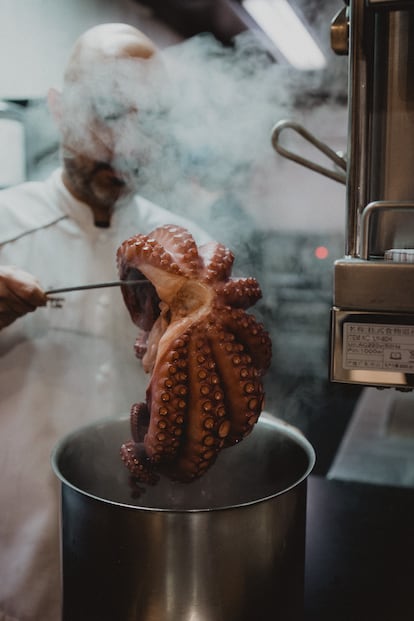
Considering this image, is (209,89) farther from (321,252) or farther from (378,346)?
(321,252)

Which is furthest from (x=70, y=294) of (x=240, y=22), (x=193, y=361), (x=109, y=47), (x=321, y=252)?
(x=321, y=252)

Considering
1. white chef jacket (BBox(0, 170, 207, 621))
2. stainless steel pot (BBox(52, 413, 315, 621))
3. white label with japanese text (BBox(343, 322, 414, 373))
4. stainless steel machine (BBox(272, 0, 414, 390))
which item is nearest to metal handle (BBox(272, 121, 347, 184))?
stainless steel machine (BBox(272, 0, 414, 390))

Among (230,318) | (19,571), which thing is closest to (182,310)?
(230,318)

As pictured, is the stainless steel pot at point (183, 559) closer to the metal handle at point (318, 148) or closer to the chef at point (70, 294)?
the metal handle at point (318, 148)

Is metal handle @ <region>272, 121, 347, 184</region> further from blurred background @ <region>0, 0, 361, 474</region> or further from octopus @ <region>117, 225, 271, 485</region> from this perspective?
blurred background @ <region>0, 0, 361, 474</region>

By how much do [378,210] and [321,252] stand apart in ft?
10.9

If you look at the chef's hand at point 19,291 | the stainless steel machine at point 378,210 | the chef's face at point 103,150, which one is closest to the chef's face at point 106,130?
the chef's face at point 103,150

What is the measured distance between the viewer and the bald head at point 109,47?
157 centimetres

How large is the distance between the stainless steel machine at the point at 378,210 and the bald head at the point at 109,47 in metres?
0.86

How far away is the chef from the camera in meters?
1.64

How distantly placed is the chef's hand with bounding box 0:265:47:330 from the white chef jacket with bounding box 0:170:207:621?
1.42 feet

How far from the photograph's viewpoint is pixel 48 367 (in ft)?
5.96

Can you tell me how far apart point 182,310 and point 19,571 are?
3.69ft

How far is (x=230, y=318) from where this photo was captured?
1045 millimetres
